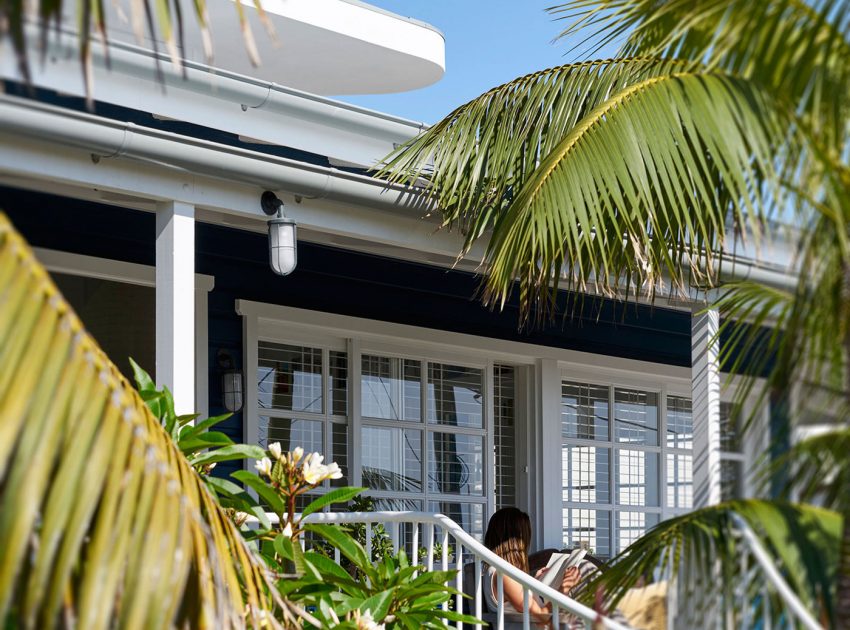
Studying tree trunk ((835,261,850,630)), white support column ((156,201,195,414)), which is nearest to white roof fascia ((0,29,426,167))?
white support column ((156,201,195,414))

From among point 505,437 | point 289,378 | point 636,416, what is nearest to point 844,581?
point 289,378

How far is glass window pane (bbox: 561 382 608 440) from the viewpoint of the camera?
9172mm

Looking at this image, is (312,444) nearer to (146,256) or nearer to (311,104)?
(146,256)

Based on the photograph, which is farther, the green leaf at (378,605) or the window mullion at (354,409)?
the window mullion at (354,409)

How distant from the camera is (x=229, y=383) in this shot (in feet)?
22.9

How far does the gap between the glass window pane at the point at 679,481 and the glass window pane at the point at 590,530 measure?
982mm

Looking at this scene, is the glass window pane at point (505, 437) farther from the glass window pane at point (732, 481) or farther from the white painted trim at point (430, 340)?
the glass window pane at point (732, 481)

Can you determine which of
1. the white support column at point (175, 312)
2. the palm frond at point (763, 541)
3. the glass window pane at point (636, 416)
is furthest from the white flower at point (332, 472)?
the glass window pane at point (636, 416)

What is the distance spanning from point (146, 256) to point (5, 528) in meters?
5.27

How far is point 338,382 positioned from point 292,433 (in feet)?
1.59

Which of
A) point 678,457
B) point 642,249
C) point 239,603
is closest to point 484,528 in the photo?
point 678,457

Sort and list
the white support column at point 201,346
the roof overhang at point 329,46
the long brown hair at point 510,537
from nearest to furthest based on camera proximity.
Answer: the long brown hair at point 510,537 < the white support column at point 201,346 < the roof overhang at point 329,46

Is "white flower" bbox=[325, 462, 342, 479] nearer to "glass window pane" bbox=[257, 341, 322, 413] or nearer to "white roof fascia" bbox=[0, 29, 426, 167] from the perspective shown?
"white roof fascia" bbox=[0, 29, 426, 167]

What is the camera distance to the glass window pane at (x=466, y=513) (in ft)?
27.4
